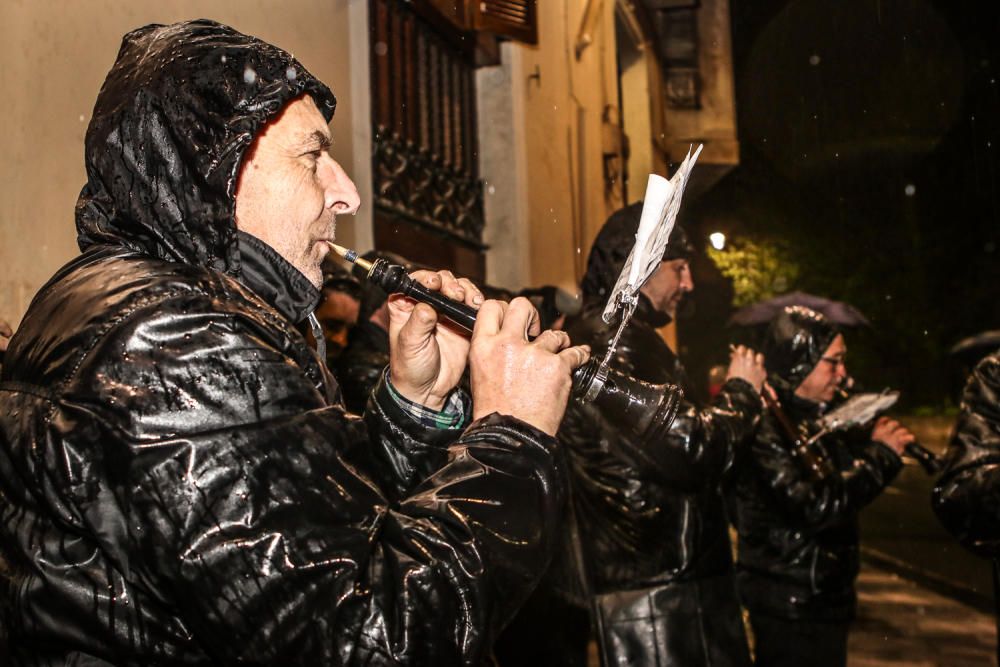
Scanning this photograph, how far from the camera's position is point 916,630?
9195mm

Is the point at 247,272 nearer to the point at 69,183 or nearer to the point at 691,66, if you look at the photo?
the point at 69,183

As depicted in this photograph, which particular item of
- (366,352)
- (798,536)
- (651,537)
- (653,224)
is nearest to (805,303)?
(798,536)

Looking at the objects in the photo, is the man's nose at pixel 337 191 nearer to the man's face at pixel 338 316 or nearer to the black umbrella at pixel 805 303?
the man's face at pixel 338 316

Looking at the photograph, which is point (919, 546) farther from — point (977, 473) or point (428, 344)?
point (428, 344)

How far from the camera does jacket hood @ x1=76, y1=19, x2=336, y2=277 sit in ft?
5.93

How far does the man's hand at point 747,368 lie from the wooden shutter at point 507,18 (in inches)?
230

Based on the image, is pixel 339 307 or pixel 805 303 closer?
pixel 339 307

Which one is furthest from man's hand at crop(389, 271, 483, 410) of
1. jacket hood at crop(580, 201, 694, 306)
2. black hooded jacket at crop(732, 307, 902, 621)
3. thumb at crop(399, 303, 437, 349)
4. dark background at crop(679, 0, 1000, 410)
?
dark background at crop(679, 0, 1000, 410)

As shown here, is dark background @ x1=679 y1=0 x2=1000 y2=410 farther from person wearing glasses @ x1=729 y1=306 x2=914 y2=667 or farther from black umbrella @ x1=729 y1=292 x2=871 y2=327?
person wearing glasses @ x1=729 y1=306 x2=914 y2=667

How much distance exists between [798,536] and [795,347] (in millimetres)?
1229

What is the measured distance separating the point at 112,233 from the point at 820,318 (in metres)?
4.94

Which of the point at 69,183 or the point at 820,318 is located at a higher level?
the point at 69,183

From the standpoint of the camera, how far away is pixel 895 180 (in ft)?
141

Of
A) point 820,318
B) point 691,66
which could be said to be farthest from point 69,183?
point 691,66
